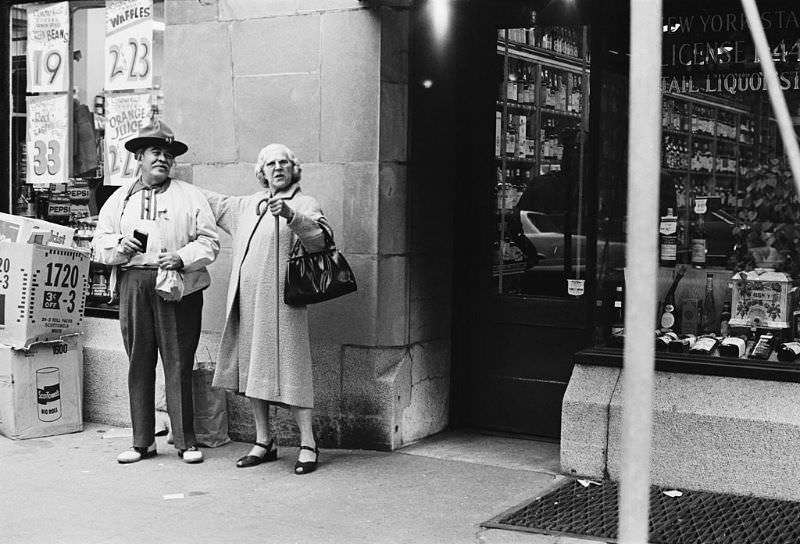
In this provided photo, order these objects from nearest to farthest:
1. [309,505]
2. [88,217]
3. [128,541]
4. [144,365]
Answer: [128,541], [309,505], [144,365], [88,217]

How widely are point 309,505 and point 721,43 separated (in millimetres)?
3366

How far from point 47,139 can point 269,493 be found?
3.77 metres

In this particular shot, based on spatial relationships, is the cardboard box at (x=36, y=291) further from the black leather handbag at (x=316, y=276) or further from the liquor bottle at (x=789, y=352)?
the liquor bottle at (x=789, y=352)

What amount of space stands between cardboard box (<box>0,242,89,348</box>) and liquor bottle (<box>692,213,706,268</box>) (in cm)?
391

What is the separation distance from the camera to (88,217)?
8.21 m

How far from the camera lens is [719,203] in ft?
20.9

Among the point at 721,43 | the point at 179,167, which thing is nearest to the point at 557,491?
the point at 721,43

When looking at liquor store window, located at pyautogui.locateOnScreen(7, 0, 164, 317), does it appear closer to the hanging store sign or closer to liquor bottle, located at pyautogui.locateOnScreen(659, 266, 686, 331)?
the hanging store sign

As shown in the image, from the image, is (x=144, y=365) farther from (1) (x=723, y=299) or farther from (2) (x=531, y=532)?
(1) (x=723, y=299)

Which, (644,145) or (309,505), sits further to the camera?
(309,505)

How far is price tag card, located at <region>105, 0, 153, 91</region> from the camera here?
307 inches

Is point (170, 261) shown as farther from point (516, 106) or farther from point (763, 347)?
point (763, 347)

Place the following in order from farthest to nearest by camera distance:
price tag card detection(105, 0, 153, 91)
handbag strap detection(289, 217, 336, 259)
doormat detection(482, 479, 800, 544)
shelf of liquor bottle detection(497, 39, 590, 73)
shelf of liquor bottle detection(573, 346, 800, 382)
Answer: price tag card detection(105, 0, 153, 91), shelf of liquor bottle detection(497, 39, 590, 73), handbag strap detection(289, 217, 336, 259), shelf of liquor bottle detection(573, 346, 800, 382), doormat detection(482, 479, 800, 544)

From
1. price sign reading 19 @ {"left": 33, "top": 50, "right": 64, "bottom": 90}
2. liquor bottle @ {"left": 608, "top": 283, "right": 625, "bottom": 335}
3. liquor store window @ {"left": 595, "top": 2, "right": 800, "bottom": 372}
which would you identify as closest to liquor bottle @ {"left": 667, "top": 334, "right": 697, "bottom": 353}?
liquor store window @ {"left": 595, "top": 2, "right": 800, "bottom": 372}
